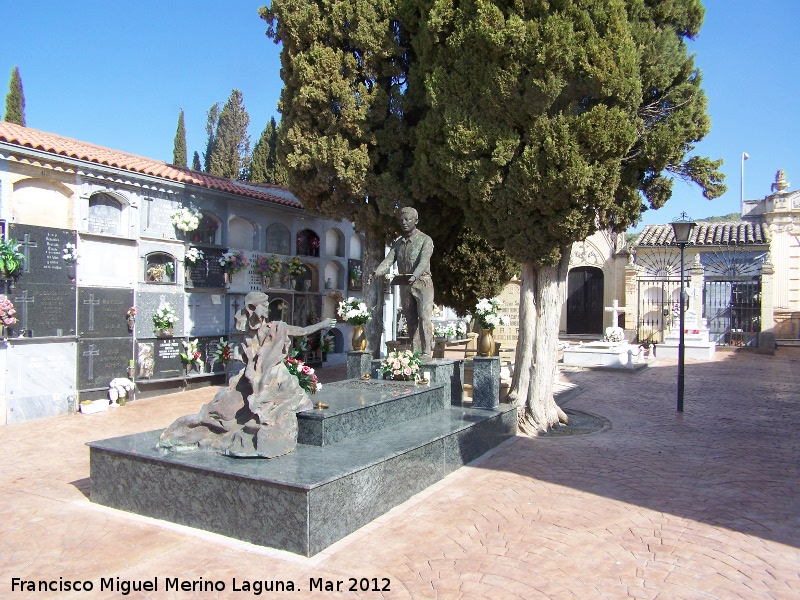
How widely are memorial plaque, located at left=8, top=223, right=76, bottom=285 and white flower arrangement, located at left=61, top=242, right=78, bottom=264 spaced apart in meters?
0.04

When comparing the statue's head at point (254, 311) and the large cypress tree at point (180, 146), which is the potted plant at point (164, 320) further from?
the large cypress tree at point (180, 146)

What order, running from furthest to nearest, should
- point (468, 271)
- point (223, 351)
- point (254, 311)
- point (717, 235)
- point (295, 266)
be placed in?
point (717, 235) → point (295, 266) → point (468, 271) → point (223, 351) → point (254, 311)

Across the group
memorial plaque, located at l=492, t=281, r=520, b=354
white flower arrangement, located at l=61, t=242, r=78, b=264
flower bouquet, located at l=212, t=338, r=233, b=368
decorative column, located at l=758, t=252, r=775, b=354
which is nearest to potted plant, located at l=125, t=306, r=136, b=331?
white flower arrangement, located at l=61, t=242, r=78, b=264

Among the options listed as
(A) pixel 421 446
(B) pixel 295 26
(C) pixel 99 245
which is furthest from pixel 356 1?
(A) pixel 421 446

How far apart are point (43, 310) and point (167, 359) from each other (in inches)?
109

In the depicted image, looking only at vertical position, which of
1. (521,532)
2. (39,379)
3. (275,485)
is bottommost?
(521,532)

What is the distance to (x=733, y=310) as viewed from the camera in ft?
81.0

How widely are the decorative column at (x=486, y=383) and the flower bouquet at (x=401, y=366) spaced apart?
92cm

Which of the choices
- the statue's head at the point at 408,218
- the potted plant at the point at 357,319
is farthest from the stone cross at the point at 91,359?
the statue's head at the point at 408,218

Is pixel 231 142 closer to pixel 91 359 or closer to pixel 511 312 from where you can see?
pixel 511 312

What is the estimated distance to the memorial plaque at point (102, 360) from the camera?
10727mm

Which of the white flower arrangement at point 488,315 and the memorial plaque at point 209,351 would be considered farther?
the memorial plaque at point 209,351

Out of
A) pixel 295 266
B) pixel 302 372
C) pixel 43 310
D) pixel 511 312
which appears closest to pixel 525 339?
pixel 302 372

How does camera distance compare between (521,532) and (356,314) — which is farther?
(356,314)
